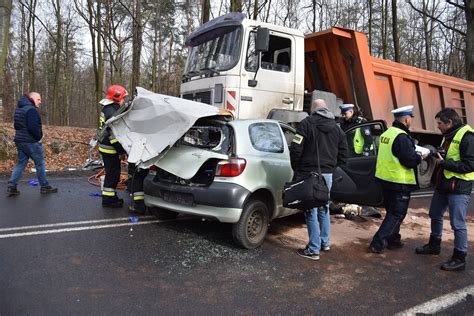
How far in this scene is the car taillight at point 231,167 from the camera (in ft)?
15.0

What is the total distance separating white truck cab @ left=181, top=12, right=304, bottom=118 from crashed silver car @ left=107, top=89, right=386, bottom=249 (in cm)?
150

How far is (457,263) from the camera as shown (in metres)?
4.36

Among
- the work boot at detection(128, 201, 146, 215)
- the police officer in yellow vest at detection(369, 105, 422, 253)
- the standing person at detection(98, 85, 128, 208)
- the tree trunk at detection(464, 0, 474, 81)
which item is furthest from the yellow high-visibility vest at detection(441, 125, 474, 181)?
the tree trunk at detection(464, 0, 474, 81)

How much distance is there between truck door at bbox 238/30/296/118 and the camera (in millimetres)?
6730

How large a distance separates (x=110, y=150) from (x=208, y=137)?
1930 mm

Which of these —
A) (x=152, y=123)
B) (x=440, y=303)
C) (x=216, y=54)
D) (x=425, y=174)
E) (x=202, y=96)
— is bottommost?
(x=440, y=303)

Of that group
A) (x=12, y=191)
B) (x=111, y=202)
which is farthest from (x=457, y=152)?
(x=12, y=191)

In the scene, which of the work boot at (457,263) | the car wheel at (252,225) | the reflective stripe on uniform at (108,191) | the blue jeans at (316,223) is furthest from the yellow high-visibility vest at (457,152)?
the reflective stripe on uniform at (108,191)

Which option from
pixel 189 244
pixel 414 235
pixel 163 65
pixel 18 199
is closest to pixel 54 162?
Result: pixel 18 199

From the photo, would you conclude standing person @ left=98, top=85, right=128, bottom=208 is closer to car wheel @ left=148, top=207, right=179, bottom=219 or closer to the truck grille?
car wheel @ left=148, top=207, right=179, bottom=219

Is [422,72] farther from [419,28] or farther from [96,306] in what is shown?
[419,28]

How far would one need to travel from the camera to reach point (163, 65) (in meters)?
30.8

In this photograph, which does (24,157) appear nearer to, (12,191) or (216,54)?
(12,191)

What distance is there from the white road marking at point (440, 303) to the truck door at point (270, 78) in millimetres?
4114
